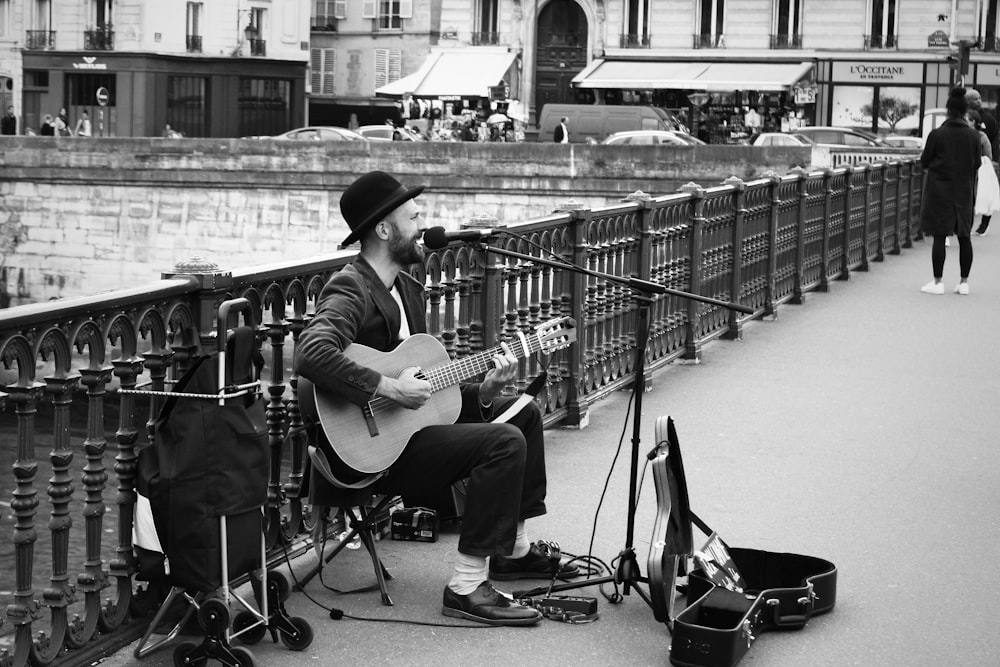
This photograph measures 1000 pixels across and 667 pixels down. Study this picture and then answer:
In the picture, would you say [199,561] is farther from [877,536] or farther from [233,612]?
[877,536]

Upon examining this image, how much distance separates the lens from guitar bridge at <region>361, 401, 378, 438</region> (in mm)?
5066

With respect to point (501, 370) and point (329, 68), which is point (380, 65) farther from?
point (501, 370)

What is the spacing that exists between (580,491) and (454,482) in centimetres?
199

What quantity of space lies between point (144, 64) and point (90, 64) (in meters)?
2.24

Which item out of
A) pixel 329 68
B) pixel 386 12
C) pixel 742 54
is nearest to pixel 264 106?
pixel 329 68

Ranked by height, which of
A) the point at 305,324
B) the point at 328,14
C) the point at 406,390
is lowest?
the point at 406,390

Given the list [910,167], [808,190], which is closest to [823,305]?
[808,190]

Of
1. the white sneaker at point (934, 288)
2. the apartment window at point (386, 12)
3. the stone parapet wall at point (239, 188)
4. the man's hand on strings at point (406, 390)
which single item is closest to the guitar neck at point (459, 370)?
the man's hand on strings at point (406, 390)

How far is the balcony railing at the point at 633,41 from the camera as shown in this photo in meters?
54.4

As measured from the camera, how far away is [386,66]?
6009 cm

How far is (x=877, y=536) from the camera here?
640cm

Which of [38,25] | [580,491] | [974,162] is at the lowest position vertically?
[580,491]

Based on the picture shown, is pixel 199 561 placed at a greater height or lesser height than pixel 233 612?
greater

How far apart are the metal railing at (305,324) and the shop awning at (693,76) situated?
34.4m
